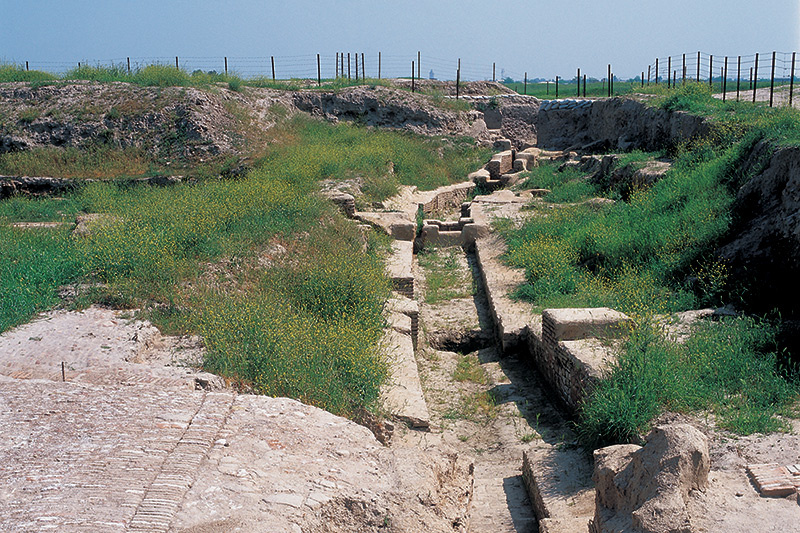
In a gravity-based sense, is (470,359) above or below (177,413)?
below

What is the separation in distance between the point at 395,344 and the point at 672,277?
3.91m

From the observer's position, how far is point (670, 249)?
8930 millimetres

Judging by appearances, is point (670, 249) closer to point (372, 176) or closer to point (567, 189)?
point (567, 189)

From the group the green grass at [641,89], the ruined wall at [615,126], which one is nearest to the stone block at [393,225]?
the ruined wall at [615,126]

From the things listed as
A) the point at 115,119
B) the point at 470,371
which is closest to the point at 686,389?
the point at 470,371

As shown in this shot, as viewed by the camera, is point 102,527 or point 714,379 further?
point 714,379

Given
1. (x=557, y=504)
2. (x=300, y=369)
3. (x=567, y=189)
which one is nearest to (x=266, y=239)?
(x=300, y=369)

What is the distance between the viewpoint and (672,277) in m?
8.41

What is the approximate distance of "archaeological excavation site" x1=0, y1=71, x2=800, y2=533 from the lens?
3598 mm

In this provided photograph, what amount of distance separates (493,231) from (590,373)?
7.26 m

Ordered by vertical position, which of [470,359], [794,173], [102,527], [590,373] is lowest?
[470,359]

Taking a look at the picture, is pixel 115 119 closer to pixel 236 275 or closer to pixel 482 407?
pixel 236 275

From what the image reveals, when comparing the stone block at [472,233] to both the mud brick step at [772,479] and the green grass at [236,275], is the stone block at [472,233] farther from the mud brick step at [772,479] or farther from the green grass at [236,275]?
the mud brick step at [772,479]

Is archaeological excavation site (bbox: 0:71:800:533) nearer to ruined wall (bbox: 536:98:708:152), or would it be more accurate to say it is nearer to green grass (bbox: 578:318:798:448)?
green grass (bbox: 578:318:798:448)
